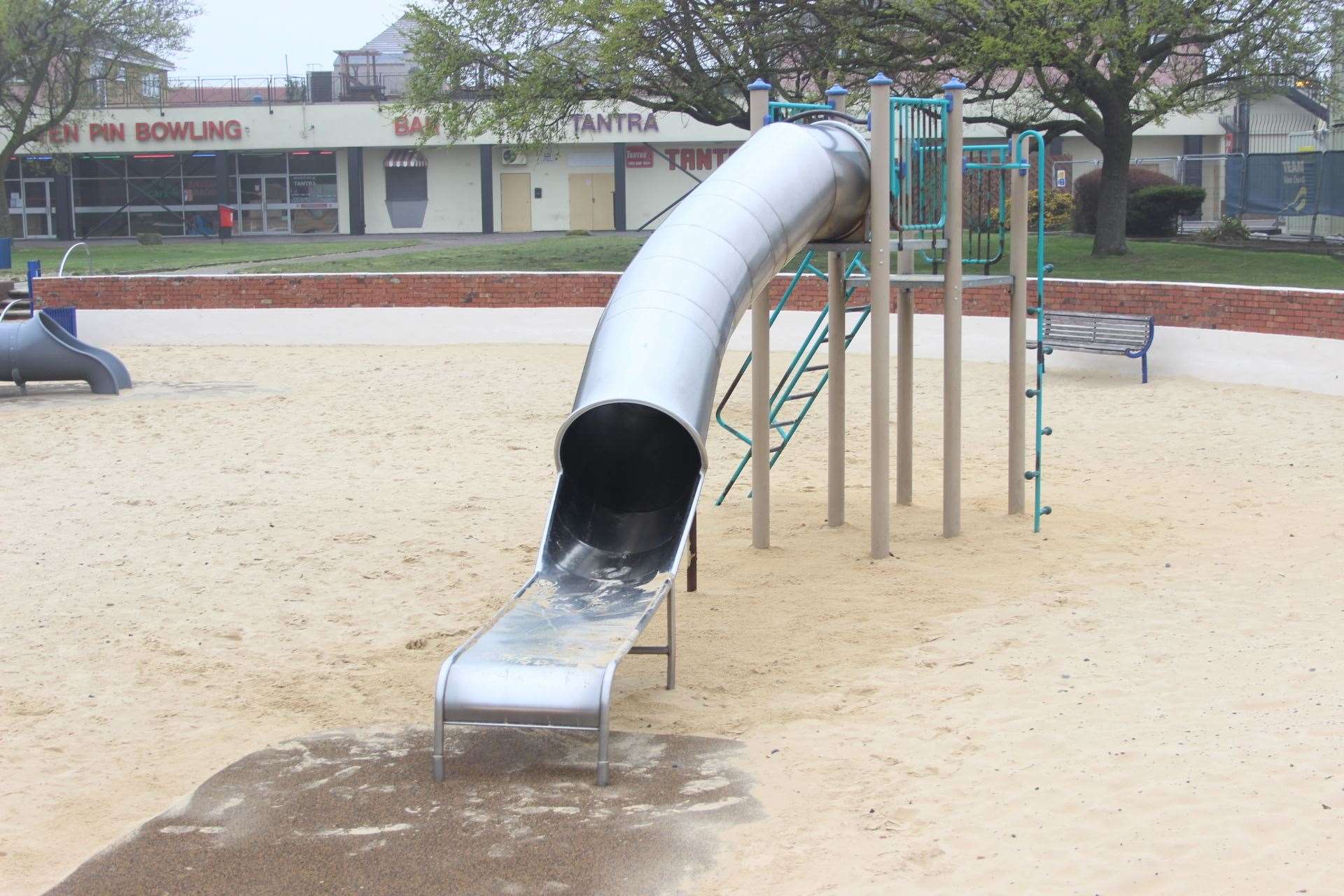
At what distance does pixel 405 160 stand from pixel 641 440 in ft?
134

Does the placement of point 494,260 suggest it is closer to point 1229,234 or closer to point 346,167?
point 1229,234

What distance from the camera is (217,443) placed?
14.4 metres

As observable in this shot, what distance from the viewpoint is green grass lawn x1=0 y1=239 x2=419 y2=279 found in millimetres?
33531

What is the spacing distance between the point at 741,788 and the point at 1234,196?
32.3 meters

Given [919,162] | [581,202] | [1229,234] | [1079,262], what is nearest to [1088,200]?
[1229,234]

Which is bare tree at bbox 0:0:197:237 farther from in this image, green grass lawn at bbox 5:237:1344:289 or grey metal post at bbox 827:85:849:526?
grey metal post at bbox 827:85:849:526

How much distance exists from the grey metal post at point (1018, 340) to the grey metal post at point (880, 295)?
131 cm

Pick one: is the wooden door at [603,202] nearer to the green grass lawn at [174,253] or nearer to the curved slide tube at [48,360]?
the green grass lawn at [174,253]

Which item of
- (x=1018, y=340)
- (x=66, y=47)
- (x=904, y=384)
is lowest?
(x=904, y=384)

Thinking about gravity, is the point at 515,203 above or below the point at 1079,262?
above

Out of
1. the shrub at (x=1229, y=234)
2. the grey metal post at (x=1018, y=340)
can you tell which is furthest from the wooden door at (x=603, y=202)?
the grey metal post at (x=1018, y=340)

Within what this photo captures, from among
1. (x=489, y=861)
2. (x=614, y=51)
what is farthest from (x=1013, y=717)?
(x=614, y=51)

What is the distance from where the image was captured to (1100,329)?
701 inches

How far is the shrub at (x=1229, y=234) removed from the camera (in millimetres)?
28344
